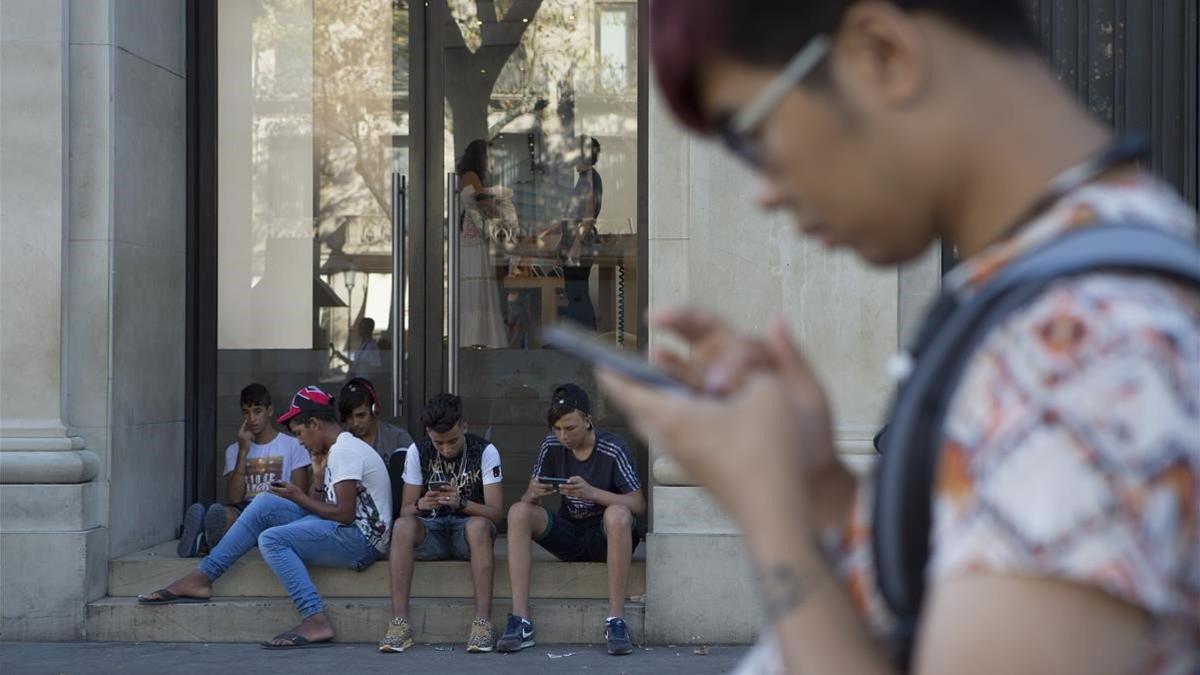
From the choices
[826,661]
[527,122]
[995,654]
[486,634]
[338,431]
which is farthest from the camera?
[527,122]

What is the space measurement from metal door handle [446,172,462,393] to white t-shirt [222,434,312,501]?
3.48 ft

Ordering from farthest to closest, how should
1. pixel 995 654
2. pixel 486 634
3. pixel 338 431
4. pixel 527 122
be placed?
1. pixel 527 122
2. pixel 338 431
3. pixel 486 634
4. pixel 995 654

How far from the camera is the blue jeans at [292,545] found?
28.3 feet

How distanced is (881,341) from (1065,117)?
7218 millimetres

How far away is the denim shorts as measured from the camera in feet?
28.9

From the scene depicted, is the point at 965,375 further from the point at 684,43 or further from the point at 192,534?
the point at 192,534

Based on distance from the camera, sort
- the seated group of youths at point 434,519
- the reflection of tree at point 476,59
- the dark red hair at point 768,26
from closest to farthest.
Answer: the dark red hair at point 768,26
the seated group of youths at point 434,519
the reflection of tree at point 476,59

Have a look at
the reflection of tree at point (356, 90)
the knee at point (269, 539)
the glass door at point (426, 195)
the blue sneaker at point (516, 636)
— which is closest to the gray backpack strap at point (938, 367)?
the blue sneaker at point (516, 636)

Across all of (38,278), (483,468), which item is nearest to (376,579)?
(483,468)

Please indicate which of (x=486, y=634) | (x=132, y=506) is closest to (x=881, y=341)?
(x=486, y=634)

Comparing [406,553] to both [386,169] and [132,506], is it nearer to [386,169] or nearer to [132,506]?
[132,506]

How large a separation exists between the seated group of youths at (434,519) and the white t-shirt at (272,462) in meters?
0.43

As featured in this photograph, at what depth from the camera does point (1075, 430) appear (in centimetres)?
107

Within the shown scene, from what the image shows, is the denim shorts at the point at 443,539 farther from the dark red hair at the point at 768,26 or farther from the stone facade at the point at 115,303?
the dark red hair at the point at 768,26
